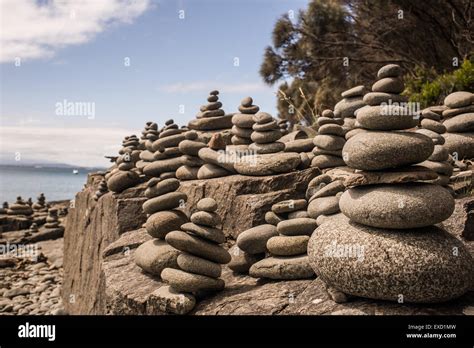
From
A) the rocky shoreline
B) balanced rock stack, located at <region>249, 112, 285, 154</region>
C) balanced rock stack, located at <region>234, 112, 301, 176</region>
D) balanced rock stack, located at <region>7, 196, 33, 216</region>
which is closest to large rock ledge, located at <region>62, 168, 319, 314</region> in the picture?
balanced rock stack, located at <region>234, 112, 301, 176</region>

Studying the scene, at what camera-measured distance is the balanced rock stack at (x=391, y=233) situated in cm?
398

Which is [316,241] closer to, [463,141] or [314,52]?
[463,141]

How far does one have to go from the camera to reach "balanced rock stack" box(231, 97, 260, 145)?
8695 millimetres

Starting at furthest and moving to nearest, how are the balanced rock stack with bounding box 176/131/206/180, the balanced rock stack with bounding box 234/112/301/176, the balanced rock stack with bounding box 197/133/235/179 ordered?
the balanced rock stack with bounding box 176/131/206/180 → the balanced rock stack with bounding box 197/133/235/179 → the balanced rock stack with bounding box 234/112/301/176

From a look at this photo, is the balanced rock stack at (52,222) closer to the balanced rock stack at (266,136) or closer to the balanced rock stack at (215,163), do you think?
the balanced rock stack at (215,163)

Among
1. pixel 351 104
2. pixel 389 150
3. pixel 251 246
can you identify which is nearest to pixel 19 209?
pixel 351 104

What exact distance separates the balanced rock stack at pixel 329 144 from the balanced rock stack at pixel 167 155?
112 inches

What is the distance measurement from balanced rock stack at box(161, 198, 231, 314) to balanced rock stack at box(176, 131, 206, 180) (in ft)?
10.4

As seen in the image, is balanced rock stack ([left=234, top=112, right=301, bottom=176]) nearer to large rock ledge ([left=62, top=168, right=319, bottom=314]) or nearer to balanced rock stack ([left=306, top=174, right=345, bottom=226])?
large rock ledge ([left=62, top=168, right=319, bottom=314])

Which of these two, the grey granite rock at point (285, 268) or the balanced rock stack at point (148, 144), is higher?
the balanced rock stack at point (148, 144)

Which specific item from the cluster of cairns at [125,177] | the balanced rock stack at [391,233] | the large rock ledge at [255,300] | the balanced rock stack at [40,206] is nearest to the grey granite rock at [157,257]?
the large rock ledge at [255,300]

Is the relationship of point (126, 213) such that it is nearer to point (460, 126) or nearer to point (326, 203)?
point (326, 203)
